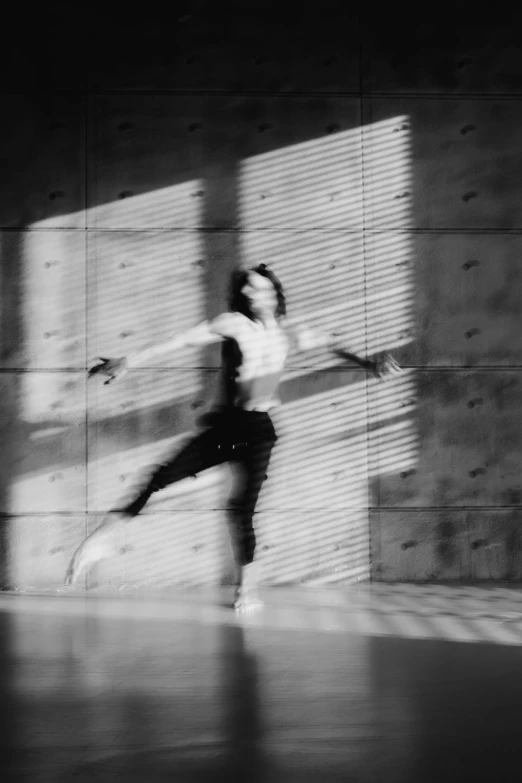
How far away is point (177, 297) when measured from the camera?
17.2 feet

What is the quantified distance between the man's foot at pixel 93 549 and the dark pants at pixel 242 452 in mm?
551

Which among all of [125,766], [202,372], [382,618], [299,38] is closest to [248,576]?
[382,618]

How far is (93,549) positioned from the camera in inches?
194

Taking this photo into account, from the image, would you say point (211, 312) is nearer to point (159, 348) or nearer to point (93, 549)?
point (159, 348)

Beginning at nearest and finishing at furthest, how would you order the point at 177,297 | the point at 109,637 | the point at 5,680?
the point at 5,680, the point at 109,637, the point at 177,297

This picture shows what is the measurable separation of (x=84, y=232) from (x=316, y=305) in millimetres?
1282

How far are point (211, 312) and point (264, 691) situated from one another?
2.73 meters

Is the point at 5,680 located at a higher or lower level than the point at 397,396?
lower

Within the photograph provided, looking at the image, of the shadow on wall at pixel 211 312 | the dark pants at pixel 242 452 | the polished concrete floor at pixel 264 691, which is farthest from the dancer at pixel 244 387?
the shadow on wall at pixel 211 312

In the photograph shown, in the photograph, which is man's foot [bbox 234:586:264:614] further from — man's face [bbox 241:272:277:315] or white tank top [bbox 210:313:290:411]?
man's face [bbox 241:272:277:315]

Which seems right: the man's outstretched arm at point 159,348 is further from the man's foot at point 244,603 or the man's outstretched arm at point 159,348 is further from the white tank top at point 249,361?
the man's foot at point 244,603

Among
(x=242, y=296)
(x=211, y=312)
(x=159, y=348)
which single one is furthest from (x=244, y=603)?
(x=211, y=312)

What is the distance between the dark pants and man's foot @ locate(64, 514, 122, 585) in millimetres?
551

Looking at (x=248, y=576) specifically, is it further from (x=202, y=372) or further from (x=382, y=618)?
(x=202, y=372)
